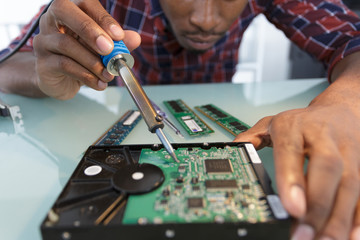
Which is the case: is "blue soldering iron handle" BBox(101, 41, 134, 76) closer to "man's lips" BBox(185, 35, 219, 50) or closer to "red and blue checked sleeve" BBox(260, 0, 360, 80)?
"man's lips" BBox(185, 35, 219, 50)

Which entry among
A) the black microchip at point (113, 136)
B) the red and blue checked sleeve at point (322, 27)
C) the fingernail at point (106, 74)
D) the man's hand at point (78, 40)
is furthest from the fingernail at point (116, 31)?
the red and blue checked sleeve at point (322, 27)

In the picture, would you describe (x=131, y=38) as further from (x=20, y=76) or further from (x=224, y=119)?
(x=20, y=76)

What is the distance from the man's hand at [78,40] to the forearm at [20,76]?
0.18 metres

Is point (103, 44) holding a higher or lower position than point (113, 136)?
higher

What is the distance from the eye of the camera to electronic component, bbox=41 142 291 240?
0.34 metres

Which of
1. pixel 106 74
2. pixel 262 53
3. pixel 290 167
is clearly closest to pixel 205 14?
pixel 106 74

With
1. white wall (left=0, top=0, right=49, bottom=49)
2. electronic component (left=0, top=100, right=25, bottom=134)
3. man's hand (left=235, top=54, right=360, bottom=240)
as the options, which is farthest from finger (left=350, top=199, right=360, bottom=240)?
white wall (left=0, top=0, right=49, bottom=49)

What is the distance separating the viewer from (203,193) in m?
0.41

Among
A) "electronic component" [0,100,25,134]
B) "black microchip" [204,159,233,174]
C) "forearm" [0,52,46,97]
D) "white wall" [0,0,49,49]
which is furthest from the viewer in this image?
"white wall" [0,0,49,49]

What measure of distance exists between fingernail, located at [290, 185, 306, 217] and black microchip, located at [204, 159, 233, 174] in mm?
122

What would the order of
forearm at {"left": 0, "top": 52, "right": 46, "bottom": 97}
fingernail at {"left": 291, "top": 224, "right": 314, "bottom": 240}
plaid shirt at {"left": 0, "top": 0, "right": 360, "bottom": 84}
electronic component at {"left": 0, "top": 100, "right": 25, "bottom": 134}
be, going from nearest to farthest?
fingernail at {"left": 291, "top": 224, "right": 314, "bottom": 240} → electronic component at {"left": 0, "top": 100, "right": 25, "bottom": 134} → forearm at {"left": 0, "top": 52, "right": 46, "bottom": 97} → plaid shirt at {"left": 0, "top": 0, "right": 360, "bottom": 84}

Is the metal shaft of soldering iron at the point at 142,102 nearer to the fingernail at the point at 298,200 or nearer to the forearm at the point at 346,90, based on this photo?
the fingernail at the point at 298,200

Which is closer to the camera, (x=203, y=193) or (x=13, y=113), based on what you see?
(x=203, y=193)

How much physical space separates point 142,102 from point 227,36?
93cm
